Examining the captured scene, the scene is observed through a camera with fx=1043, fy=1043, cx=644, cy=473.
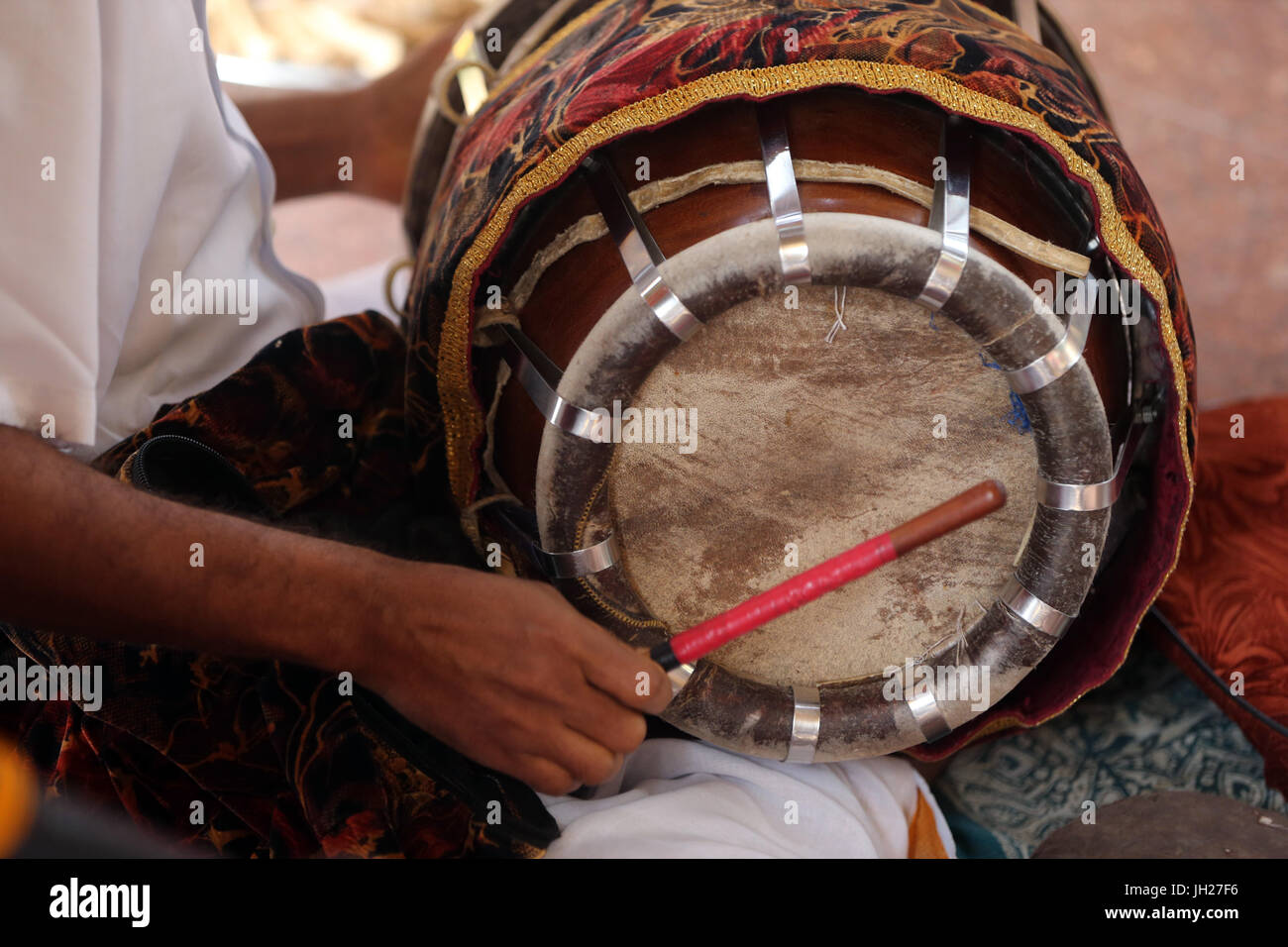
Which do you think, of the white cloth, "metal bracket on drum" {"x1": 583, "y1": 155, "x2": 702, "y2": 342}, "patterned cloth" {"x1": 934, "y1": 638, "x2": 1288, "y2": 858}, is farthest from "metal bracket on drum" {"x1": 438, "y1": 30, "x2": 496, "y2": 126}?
"patterned cloth" {"x1": 934, "y1": 638, "x2": 1288, "y2": 858}

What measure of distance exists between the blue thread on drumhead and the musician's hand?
0.31 meters

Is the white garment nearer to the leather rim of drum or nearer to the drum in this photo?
the drum

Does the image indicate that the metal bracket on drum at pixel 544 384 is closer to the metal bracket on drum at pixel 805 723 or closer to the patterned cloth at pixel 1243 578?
the metal bracket on drum at pixel 805 723

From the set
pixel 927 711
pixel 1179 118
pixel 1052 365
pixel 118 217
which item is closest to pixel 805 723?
pixel 927 711

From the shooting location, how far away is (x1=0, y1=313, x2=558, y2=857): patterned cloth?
0.80 meters

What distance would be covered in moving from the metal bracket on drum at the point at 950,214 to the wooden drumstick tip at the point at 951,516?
13 cm

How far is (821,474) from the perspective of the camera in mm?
786

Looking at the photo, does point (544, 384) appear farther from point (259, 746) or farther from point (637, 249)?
point (259, 746)

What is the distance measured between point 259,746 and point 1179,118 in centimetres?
199

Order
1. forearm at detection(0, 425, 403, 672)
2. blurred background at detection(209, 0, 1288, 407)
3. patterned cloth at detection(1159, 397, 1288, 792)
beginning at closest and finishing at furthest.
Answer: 1. forearm at detection(0, 425, 403, 672)
2. patterned cloth at detection(1159, 397, 1288, 792)
3. blurred background at detection(209, 0, 1288, 407)

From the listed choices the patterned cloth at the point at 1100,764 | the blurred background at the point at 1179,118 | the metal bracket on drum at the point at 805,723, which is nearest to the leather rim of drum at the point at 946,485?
the metal bracket on drum at the point at 805,723

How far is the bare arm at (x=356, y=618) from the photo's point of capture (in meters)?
0.66

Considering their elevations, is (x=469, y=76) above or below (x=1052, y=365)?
above
